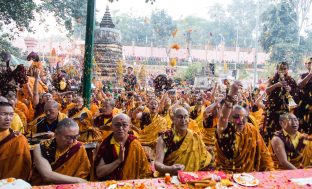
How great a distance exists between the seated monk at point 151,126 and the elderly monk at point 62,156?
3.53 m

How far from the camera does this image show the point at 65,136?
3.54 m

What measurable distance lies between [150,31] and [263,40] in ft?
55.7

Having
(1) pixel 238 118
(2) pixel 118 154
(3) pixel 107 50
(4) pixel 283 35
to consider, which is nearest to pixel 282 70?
(1) pixel 238 118

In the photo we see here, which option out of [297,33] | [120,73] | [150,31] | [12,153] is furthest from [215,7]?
[12,153]

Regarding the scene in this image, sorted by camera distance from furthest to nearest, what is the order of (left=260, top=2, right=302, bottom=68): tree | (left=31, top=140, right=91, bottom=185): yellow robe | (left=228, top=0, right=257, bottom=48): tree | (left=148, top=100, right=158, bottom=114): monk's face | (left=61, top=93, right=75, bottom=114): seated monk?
(left=228, top=0, right=257, bottom=48): tree
(left=260, top=2, right=302, bottom=68): tree
(left=61, top=93, right=75, bottom=114): seated monk
(left=148, top=100, right=158, bottom=114): monk's face
(left=31, top=140, right=91, bottom=185): yellow robe

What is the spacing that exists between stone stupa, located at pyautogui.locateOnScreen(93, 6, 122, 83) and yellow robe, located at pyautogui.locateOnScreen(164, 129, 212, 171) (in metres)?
14.8

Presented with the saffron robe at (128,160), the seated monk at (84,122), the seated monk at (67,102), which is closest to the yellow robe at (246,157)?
the saffron robe at (128,160)

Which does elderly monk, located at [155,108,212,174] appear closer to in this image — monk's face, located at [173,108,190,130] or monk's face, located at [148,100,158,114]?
monk's face, located at [173,108,190,130]

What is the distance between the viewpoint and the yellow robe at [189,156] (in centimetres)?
420

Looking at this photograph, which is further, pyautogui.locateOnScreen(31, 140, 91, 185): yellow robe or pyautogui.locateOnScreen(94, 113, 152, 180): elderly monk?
pyautogui.locateOnScreen(94, 113, 152, 180): elderly monk

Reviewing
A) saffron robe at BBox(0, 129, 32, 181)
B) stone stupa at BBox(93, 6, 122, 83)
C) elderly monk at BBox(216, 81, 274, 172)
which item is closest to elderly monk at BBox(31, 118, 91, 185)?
saffron robe at BBox(0, 129, 32, 181)

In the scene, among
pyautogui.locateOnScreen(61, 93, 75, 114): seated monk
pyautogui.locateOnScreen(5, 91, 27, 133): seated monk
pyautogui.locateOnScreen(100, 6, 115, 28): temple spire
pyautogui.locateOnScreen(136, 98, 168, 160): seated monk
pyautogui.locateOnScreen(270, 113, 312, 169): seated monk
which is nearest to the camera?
pyautogui.locateOnScreen(270, 113, 312, 169): seated monk

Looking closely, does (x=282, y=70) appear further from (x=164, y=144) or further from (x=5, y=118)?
(x=5, y=118)

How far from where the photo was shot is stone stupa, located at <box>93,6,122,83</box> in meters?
19.0
